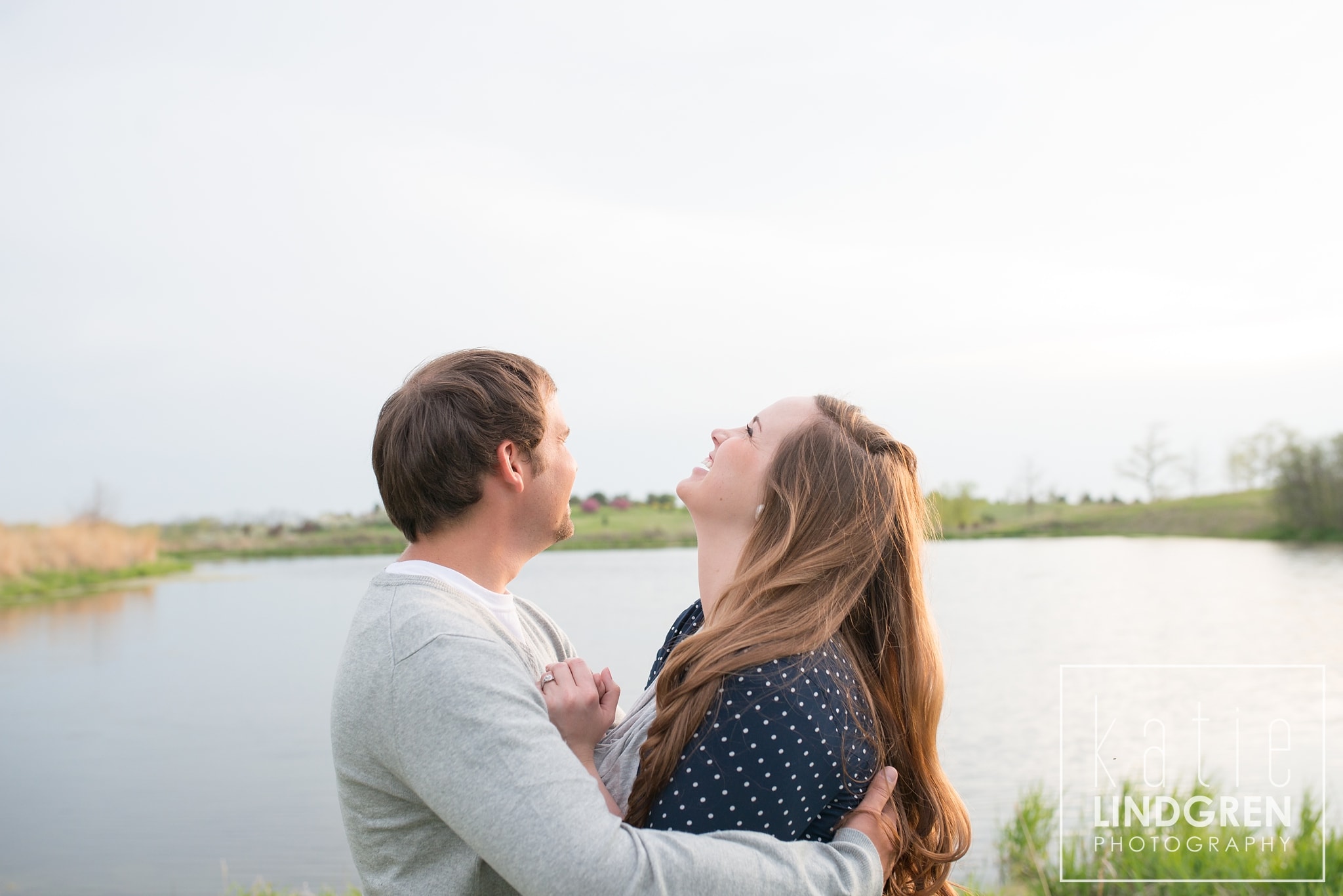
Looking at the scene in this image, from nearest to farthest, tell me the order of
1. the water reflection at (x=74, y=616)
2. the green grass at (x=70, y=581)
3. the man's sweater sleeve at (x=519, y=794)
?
the man's sweater sleeve at (x=519, y=794)
the water reflection at (x=74, y=616)
the green grass at (x=70, y=581)

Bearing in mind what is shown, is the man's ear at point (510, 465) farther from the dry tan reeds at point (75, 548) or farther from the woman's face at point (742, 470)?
the dry tan reeds at point (75, 548)

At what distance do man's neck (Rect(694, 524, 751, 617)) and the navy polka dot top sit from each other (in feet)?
1.19

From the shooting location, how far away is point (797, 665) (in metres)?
1.81

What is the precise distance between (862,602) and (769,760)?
0.60m

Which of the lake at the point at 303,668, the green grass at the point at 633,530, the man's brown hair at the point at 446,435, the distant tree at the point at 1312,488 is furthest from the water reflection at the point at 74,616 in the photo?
the distant tree at the point at 1312,488

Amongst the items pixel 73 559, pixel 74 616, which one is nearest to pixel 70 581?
pixel 73 559

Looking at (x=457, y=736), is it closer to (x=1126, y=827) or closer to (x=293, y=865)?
(x=1126, y=827)

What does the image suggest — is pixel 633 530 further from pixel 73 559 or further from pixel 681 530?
pixel 73 559

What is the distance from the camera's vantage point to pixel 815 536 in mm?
2053

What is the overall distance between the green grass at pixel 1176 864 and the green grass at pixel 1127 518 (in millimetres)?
19153

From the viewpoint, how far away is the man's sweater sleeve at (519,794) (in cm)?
138

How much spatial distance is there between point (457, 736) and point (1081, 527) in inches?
1186

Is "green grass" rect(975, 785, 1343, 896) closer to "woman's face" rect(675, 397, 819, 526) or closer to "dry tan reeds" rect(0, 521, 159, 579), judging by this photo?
"woman's face" rect(675, 397, 819, 526)

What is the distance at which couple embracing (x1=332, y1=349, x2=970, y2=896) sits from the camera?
145 cm
